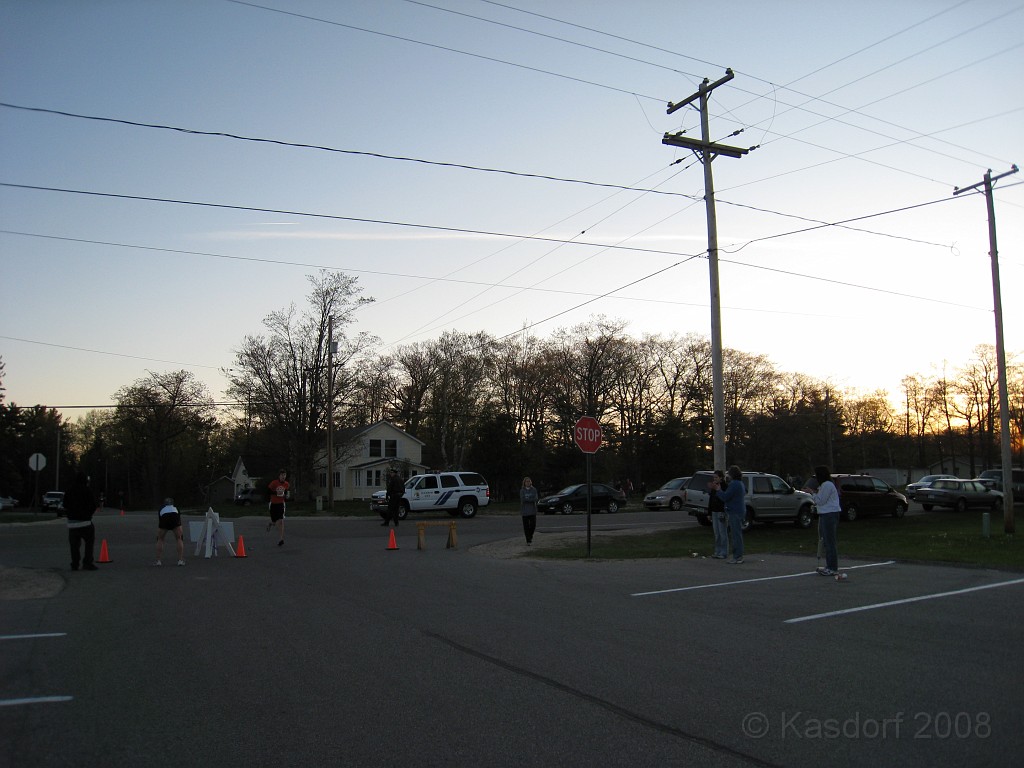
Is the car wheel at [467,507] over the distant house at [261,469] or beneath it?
beneath

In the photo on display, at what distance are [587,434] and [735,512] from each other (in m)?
3.41

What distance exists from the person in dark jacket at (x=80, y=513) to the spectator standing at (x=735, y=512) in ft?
40.1

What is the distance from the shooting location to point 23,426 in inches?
2341

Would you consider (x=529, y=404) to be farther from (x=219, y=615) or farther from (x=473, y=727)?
(x=473, y=727)

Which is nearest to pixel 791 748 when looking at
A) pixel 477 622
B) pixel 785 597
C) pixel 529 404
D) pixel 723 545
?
pixel 477 622

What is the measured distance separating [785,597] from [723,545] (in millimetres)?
5602

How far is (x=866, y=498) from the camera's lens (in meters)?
29.0

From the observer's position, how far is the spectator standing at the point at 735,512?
15.4 m

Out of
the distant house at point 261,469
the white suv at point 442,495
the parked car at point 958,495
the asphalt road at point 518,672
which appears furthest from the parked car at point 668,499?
the distant house at point 261,469

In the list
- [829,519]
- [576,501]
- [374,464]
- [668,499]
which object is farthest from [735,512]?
[374,464]

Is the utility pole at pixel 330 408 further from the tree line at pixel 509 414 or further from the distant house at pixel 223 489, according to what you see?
the distant house at pixel 223 489

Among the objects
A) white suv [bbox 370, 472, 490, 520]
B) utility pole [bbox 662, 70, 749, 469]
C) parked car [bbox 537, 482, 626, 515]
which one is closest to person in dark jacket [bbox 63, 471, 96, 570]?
utility pole [bbox 662, 70, 749, 469]

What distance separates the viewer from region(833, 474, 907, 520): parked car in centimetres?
2858

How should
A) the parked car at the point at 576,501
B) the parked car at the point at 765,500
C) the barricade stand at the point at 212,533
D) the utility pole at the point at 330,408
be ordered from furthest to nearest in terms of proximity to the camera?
the utility pole at the point at 330,408, the parked car at the point at 576,501, the parked car at the point at 765,500, the barricade stand at the point at 212,533
